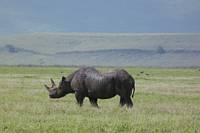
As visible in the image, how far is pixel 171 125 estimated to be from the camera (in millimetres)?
15078

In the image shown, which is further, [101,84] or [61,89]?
[61,89]

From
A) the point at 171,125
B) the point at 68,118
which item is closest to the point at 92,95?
the point at 68,118

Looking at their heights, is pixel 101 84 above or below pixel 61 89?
above

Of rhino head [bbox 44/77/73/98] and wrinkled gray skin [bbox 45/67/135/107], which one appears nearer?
wrinkled gray skin [bbox 45/67/135/107]

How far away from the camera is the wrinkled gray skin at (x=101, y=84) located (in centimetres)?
2094

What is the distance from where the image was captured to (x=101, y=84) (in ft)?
70.2

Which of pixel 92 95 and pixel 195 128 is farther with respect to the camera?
pixel 92 95

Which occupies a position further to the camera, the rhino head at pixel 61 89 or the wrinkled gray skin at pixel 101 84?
the rhino head at pixel 61 89

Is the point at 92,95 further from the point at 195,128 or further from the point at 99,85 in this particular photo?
the point at 195,128

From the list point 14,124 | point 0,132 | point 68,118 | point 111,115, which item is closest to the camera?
point 0,132

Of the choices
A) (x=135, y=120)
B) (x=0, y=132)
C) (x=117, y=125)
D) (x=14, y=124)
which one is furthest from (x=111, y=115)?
(x=0, y=132)

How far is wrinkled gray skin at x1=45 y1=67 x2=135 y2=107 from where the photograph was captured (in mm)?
20938

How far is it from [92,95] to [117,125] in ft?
24.0

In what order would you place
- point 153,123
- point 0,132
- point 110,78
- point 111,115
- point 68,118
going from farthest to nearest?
point 110,78
point 111,115
point 68,118
point 153,123
point 0,132
